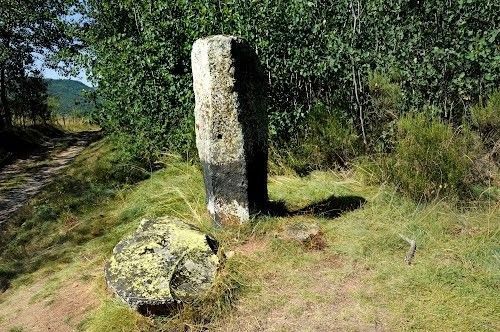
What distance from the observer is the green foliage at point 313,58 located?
6793mm

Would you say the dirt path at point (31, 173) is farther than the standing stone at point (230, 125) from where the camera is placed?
Yes

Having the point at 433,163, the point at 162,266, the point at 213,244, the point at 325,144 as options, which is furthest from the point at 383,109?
the point at 162,266

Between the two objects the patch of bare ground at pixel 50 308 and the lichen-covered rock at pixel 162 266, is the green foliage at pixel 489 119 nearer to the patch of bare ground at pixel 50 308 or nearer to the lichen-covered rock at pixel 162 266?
the lichen-covered rock at pixel 162 266

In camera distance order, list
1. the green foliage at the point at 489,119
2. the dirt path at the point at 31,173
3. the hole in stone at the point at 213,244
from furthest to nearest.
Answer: the dirt path at the point at 31,173 → the green foliage at the point at 489,119 → the hole in stone at the point at 213,244

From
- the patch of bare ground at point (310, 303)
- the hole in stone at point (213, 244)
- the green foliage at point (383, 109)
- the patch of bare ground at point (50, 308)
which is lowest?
the patch of bare ground at point (50, 308)

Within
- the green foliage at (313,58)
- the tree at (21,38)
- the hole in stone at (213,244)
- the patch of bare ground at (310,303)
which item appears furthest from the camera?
the tree at (21,38)

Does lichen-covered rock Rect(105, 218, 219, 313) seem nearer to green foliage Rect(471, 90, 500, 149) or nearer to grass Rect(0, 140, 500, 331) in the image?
grass Rect(0, 140, 500, 331)

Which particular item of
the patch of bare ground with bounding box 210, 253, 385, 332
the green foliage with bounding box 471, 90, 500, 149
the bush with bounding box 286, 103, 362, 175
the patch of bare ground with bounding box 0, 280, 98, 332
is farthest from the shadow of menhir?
the patch of bare ground with bounding box 0, 280, 98, 332

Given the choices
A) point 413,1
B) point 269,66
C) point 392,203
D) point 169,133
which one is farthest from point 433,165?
point 169,133

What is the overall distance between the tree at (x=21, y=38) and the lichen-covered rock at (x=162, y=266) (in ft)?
45.3

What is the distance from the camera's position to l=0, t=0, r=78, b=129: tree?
16891 millimetres

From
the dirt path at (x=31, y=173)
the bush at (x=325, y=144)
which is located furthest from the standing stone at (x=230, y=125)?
the dirt path at (x=31, y=173)

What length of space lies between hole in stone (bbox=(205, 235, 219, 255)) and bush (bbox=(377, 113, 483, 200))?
8.28 feet

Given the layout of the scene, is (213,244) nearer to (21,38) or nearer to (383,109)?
(383,109)
